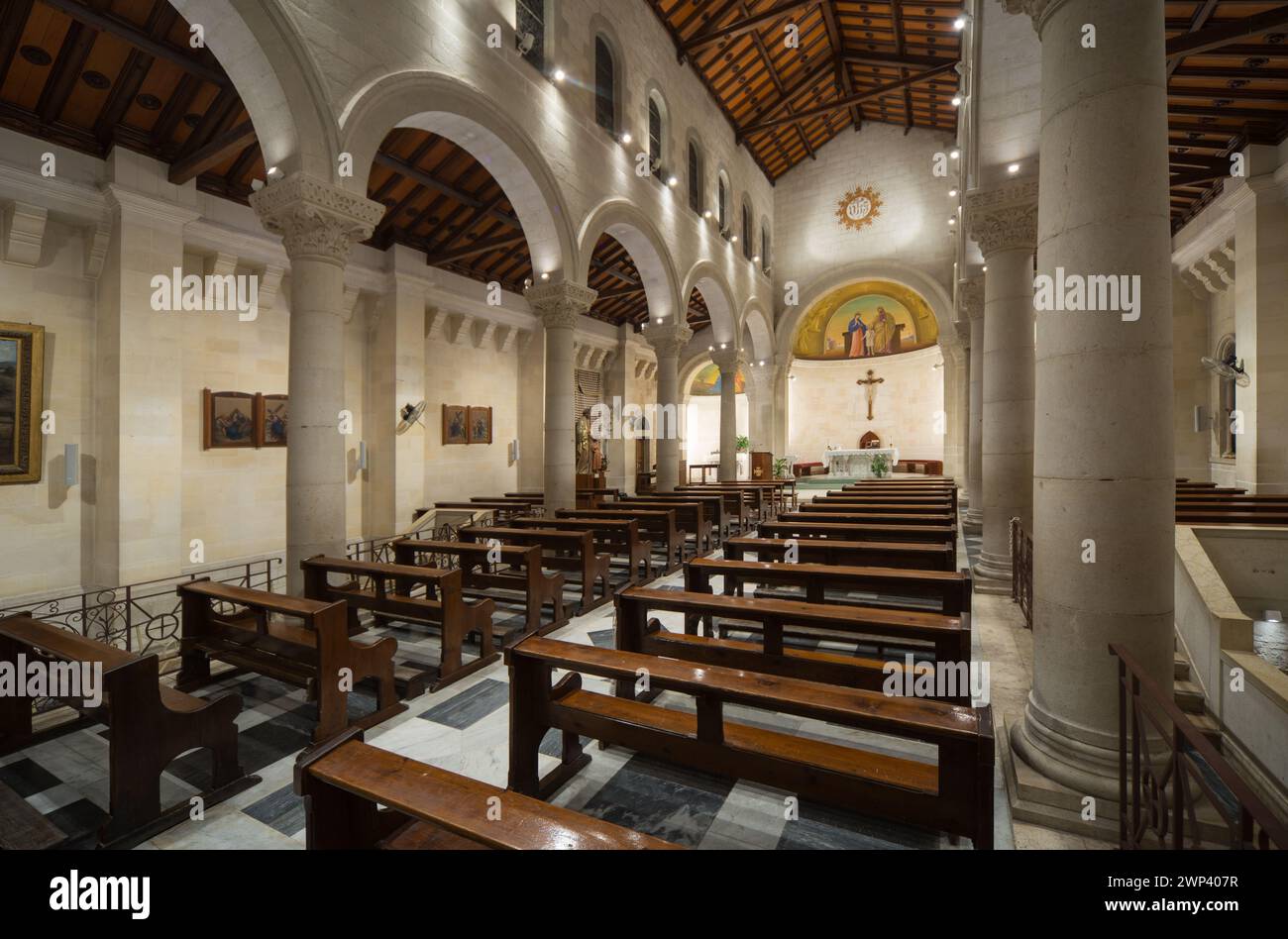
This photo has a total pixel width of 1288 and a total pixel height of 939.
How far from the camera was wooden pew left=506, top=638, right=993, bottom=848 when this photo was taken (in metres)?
2.12

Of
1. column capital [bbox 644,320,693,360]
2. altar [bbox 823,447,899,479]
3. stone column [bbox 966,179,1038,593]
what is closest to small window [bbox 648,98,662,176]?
column capital [bbox 644,320,693,360]

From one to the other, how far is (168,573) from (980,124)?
11.2 m

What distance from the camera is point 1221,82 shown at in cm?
860

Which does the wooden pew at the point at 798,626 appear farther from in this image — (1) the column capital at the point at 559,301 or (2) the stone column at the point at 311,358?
(1) the column capital at the point at 559,301

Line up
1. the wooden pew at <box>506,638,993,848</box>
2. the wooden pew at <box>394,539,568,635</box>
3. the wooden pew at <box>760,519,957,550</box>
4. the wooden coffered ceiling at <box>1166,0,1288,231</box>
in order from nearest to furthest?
1. the wooden pew at <box>506,638,993,848</box>
2. the wooden pew at <box>394,539,568,635</box>
3. the wooden pew at <box>760,519,957,550</box>
4. the wooden coffered ceiling at <box>1166,0,1288,231</box>

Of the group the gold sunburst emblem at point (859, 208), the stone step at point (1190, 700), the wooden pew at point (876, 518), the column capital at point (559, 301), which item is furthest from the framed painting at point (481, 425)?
the gold sunburst emblem at point (859, 208)

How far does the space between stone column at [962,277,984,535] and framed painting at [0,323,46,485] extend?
13.8 metres

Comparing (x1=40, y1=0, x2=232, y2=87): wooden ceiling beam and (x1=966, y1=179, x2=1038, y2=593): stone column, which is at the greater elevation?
(x1=40, y1=0, x2=232, y2=87): wooden ceiling beam

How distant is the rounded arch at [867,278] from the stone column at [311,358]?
16822mm

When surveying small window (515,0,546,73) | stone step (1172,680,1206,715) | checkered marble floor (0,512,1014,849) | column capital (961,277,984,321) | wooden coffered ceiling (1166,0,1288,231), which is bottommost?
checkered marble floor (0,512,1014,849)

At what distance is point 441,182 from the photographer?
10328 mm

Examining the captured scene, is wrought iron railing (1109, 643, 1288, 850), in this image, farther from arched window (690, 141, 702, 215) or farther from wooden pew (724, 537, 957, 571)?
arched window (690, 141, 702, 215)
